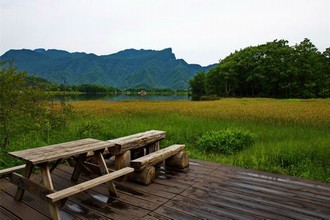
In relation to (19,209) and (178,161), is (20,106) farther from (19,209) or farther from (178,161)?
(178,161)

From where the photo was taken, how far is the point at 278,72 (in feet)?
176

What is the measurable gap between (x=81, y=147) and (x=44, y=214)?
3.63 feet

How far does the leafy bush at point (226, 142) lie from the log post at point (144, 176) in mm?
3752

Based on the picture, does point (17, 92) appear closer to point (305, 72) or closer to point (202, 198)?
point (202, 198)

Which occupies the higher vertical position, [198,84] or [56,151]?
[198,84]

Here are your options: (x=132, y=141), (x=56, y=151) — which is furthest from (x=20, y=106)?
(x=56, y=151)

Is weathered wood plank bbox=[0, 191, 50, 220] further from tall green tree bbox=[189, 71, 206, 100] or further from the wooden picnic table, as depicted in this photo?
tall green tree bbox=[189, 71, 206, 100]

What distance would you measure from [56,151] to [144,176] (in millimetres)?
1670

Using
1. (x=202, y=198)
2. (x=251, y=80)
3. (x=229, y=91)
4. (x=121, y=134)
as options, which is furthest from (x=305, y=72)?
(x=202, y=198)

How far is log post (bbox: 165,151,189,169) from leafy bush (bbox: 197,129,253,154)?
7.92 feet

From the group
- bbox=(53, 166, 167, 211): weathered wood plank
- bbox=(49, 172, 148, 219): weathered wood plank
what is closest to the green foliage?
bbox=(53, 166, 167, 211): weathered wood plank

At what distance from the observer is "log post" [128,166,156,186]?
4.66m

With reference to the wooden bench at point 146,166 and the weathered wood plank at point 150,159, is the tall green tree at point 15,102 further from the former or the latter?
the weathered wood plank at point 150,159

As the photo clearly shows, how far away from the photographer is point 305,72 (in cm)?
5156
